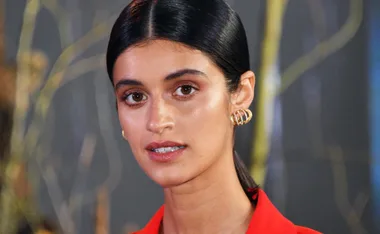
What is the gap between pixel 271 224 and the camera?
995 millimetres

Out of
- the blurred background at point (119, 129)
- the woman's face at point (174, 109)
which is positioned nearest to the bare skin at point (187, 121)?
the woman's face at point (174, 109)

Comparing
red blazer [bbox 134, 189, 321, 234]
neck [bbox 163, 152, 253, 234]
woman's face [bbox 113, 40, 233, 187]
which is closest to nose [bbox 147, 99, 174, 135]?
woman's face [bbox 113, 40, 233, 187]

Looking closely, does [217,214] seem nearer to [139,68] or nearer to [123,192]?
[139,68]

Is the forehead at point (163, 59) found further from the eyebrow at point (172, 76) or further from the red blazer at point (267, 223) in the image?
the red blazer at point (267, 223)

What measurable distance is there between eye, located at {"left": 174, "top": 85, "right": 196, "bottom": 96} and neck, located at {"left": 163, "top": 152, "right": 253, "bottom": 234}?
13 cm

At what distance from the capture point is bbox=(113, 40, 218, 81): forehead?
3.01ft

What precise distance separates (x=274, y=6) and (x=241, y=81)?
76cm

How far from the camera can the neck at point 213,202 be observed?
0.98m

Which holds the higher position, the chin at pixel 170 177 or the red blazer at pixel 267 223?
the chin at pixel 170 177

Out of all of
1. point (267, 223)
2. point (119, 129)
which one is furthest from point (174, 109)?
point (119, 129)

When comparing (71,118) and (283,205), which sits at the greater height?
(71,118)

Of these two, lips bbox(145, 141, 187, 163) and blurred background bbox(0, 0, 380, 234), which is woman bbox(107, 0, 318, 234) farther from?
blurred background bbox(0, 0, 380, 234)

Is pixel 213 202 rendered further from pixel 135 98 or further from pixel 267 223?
pixel 135 98

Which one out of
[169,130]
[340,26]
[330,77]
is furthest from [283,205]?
[169,130]
